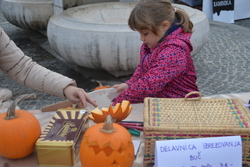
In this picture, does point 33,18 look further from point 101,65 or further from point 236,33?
point 236,33

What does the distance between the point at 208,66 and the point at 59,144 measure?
12.9ft

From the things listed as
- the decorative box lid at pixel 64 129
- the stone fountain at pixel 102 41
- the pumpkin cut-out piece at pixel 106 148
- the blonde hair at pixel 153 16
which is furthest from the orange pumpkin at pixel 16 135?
the stone fountain at pixel 102 41

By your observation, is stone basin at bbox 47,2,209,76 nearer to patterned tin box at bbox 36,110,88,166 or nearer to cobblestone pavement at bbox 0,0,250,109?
cobblestone pavement at bbox 0,0,250,109

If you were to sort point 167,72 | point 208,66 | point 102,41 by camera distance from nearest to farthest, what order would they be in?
point 167,72 < point 102,41 < point 208,66

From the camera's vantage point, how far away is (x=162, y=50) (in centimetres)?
199

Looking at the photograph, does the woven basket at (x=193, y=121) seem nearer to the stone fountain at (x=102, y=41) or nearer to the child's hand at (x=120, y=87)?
the child's hand at (x=120, y=87)

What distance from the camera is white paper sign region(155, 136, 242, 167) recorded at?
110 centimetres

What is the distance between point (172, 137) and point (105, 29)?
295 centimetres

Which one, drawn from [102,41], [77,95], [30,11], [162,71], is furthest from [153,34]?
[30,11]

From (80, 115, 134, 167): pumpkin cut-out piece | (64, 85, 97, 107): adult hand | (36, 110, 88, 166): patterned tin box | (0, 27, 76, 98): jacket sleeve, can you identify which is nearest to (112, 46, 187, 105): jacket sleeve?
(64, 85, 97, 107): adult hand

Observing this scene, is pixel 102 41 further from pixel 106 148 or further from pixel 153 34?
pixel 106 148

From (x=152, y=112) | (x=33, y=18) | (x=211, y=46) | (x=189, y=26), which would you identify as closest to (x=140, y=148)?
(x=152, y=112)

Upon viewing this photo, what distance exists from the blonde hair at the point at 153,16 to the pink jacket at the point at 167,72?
0.27 feet

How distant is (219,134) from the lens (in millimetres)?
1198
